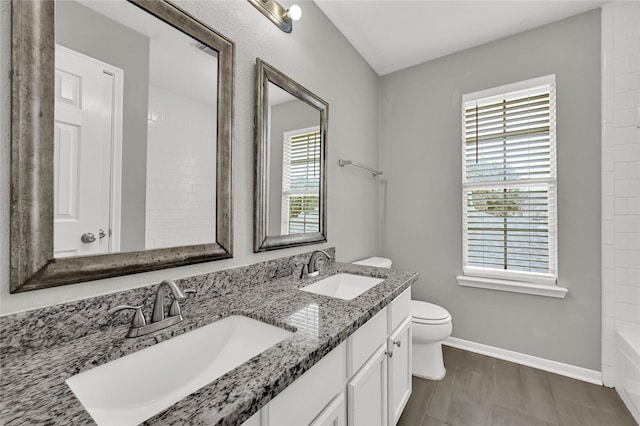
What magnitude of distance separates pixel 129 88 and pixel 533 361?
119 inches

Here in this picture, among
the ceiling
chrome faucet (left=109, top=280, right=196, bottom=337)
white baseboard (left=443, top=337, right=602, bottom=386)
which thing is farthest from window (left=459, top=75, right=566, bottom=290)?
chrome faucet (left=109, top=280, right=196, bottom=337)

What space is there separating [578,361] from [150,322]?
2758mm

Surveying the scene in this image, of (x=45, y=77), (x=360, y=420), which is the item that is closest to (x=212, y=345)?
(x=360, y=420)

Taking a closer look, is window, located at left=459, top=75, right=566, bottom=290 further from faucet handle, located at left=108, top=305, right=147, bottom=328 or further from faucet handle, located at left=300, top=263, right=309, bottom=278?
faucet handle, located at left=108, top=305, right=147, bottom=328

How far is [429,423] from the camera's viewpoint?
1588 millimetres

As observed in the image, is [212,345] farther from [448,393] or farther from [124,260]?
[448,393]

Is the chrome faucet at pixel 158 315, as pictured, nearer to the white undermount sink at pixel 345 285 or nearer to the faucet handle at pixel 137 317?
the faucet handle at pixel 137 317

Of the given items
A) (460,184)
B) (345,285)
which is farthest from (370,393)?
(460,184)

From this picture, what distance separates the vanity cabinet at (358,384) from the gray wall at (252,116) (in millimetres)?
623

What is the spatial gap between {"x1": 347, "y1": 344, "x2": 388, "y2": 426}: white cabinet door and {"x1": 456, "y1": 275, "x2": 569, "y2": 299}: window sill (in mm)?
1484

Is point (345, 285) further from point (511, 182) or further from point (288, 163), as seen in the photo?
point (511, 182)

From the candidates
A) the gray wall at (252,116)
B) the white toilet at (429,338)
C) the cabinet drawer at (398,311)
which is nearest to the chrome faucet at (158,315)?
the gray wall at (252,116)

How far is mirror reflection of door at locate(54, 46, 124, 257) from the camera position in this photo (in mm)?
763

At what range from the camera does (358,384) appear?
102 cm
